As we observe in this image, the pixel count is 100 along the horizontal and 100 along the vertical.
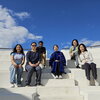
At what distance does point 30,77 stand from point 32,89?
660 millimetres

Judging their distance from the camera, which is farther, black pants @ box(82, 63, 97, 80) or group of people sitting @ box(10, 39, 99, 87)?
black pants @ box(82, 63, 97, 80)

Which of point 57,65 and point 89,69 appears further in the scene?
point 57,65

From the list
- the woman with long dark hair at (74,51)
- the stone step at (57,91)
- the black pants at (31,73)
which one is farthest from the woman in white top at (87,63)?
the black pants at (31,73)


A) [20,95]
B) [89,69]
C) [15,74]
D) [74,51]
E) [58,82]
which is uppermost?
[74,51]

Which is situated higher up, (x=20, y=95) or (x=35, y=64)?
(x=35, y=64)

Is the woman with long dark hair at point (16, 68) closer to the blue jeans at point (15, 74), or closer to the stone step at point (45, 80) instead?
the blue jeans at point (15, 74)

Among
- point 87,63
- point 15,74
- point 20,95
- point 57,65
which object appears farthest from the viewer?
point 57,65

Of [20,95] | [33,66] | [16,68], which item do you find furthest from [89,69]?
→ [20,95]

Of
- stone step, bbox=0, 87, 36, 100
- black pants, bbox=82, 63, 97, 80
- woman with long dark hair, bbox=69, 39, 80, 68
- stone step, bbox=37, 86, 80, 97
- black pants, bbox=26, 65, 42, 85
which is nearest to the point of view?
stone step, bbox=0, 87, 36, 100

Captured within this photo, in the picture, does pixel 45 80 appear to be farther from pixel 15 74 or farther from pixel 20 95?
pixel 20 95

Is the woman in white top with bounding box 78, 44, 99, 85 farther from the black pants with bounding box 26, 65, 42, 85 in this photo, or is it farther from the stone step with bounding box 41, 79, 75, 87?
the black pants with bounding box 26, 65, 42, 85

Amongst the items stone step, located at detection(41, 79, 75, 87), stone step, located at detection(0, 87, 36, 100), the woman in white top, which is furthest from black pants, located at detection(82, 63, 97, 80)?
stone step, located at detection(0, 87, 36, 100)

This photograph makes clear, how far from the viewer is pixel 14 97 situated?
4.30m

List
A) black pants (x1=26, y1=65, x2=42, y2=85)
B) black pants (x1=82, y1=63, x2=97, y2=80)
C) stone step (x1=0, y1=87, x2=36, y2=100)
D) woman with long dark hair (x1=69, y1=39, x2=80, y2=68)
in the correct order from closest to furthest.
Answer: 1. stone step (x1=0, y1=87, x2=36, y2=100)
2. black pants (x1=26, y1=65, x2=42, y2=85)
3. black pants (x1=82, y1=63, x2=97, y2=80)
4. woman with long dark hair (x1=69, y1=39, x2=80, y2=68)
